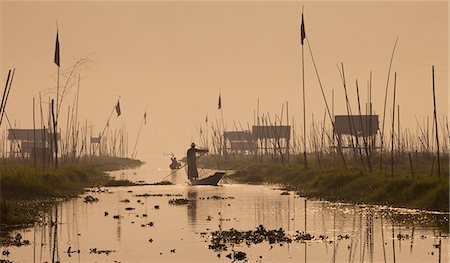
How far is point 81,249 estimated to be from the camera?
2281cm

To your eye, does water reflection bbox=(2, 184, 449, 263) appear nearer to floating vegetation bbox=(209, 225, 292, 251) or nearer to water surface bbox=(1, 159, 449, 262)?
water surface bbox=(1, 159, 449, 262)

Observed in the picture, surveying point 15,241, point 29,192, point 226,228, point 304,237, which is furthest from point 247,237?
point 29,192

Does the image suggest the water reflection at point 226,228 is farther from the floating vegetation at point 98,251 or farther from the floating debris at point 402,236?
the floating vegetation at point 98,251

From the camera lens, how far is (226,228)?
2761cm

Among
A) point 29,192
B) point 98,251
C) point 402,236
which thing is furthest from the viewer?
point 29,192

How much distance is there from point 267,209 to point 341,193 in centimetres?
760

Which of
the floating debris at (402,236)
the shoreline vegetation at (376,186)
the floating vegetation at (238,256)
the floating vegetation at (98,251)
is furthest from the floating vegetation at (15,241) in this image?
the shoreline vegetation at (376,186)

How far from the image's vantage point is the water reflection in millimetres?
21500

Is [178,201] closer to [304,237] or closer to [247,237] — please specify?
[247,237]

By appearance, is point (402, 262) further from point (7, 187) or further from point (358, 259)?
point (7, 187)

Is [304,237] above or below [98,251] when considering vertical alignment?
above

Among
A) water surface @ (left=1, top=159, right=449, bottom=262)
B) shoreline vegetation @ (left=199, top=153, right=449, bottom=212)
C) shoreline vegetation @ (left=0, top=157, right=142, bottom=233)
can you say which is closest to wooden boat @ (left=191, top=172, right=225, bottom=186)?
shoreline vegetation @ (left=199, top=153, right=449, bottom=212)

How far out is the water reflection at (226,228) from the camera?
2150cm

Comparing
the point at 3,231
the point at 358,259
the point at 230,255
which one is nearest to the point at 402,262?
the point at 358,259
